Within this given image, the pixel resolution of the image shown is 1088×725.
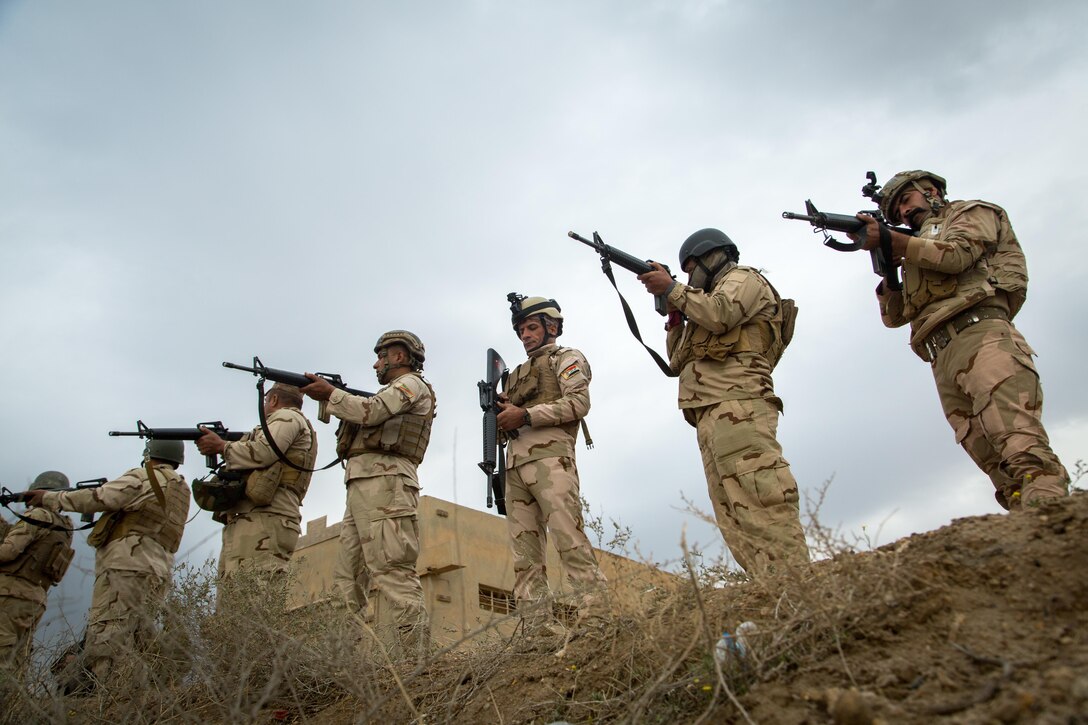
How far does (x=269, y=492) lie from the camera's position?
19.8 ft

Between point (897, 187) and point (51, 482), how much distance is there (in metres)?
8.09

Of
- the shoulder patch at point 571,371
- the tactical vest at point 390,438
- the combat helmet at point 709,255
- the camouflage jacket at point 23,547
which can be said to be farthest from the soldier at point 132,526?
the combat helmet at point 709,255

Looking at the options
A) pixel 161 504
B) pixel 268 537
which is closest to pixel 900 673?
pixel 268 537

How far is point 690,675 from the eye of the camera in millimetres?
2484

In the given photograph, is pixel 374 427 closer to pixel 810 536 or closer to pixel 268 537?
pixel 268 537

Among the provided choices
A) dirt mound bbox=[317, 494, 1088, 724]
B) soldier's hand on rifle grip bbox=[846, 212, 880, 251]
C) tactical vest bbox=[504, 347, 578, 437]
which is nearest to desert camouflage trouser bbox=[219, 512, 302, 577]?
tactical vest bbox=[504, 347, 578, 437]

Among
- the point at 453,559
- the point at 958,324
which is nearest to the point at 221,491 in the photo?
the point at 453,559

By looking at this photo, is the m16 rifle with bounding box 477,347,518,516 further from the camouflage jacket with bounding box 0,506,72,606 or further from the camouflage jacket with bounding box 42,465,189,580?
the camouflage jacket with bounding box 0,506,72,606

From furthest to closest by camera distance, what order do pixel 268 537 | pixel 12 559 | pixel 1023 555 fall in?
pixel 12 559 → pixel 268 537 → pixel 1023 555

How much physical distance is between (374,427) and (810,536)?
3639mm

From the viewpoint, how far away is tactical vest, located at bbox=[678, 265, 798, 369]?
14.5 ft

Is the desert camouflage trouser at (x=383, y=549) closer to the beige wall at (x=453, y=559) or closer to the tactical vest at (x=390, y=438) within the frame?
the tactical vest at (x=390, y=438)

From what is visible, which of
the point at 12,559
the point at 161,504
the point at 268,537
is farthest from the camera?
the point at 12,559

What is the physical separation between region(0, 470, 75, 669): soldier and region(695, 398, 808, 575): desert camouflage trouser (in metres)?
6.21
